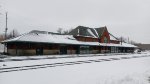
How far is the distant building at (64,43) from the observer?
34.2 metres

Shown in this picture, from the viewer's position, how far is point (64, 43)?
127ft

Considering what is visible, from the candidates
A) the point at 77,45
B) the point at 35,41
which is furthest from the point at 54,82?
the point at 77,45

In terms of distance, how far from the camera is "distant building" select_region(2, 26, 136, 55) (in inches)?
1346

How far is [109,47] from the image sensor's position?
53.1 metres

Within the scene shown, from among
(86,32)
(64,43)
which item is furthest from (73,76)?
(86,32)

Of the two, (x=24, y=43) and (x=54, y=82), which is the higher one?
(x=24, y=43)

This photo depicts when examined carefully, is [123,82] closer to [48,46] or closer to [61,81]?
[61,81]

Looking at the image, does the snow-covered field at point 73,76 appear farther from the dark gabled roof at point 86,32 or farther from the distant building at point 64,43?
the dark gabled roof at point 86,32

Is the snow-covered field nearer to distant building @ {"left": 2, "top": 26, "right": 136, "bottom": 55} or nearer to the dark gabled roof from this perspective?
distant building @ {"left": 2, "top": 26, "right": 136, "bottom": 55}

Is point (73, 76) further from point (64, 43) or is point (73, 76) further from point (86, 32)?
point (86, 32)

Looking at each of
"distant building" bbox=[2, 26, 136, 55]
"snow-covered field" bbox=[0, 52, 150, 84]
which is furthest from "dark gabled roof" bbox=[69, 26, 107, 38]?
"snow-covered field" bbox=[0, 52, 150, 84]

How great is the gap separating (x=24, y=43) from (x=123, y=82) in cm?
2557

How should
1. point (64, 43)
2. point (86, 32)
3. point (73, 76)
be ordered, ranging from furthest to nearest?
Result: point (86, 32) → point (64, 43) → point (73, 76)

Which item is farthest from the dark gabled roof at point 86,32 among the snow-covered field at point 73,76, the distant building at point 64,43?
the snow-covered field at point 73,76
